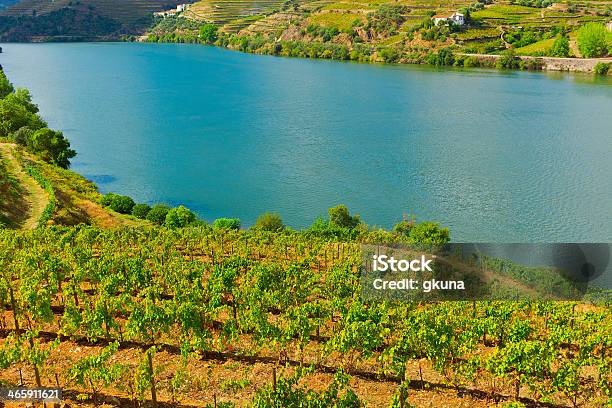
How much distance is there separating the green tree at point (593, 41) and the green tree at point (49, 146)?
13023 centimetres

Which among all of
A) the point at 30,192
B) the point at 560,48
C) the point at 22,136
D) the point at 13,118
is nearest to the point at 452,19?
the point at 560,48

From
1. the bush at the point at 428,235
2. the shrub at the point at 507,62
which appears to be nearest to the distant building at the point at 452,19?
the shrub at the point at 507,62

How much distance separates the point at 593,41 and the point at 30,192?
14025cm

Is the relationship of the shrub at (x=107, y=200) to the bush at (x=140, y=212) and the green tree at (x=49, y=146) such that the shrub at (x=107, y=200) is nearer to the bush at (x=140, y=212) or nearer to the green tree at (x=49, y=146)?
the bush at (x=140, y=212)

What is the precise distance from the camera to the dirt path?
38375 millimetres

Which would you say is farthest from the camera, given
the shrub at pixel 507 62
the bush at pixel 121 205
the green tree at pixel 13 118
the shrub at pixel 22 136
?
the shrub at pixel 507 62

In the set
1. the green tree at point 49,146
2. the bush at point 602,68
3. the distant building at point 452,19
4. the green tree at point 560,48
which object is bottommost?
the green tree at point 49,146

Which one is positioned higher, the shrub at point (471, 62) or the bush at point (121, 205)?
the shrub at point (471, 62)

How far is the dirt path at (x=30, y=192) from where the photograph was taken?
3838 centimetres

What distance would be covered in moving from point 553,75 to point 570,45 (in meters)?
19.9

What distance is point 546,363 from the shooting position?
53.4ft

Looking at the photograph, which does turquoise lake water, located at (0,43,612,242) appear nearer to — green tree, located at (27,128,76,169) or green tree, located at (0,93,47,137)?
green tree, located at (27,128,76,169)

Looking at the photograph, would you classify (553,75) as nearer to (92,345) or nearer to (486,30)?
(486,30)

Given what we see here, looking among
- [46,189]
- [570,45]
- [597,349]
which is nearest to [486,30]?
[570,45]
